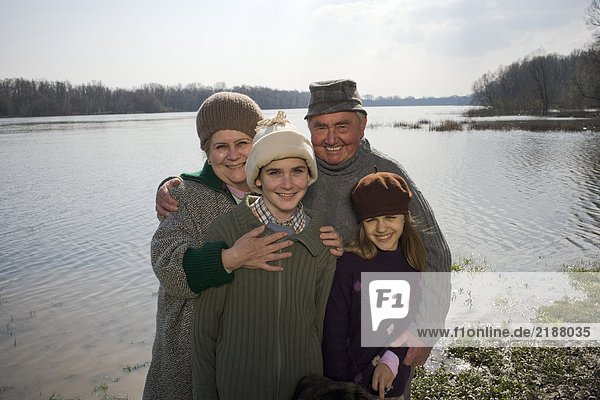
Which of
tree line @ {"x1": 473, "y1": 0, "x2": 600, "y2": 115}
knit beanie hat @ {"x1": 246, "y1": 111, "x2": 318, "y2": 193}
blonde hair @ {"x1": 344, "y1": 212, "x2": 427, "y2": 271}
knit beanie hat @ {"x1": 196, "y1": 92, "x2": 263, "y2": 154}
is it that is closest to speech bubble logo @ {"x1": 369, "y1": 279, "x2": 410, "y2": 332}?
blonde hair @ {"x1": 344, "y1": 212, "x2": 427, "y2": 271}

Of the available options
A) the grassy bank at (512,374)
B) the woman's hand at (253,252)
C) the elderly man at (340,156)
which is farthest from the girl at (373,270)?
the grassy bank at (512,374)

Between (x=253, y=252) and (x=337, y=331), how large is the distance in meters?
0.77

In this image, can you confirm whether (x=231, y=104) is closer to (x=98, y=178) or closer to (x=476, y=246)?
(x=476, y=246)

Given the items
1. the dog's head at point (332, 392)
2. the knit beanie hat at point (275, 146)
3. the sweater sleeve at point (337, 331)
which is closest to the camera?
the dog's head at point (332, 392)

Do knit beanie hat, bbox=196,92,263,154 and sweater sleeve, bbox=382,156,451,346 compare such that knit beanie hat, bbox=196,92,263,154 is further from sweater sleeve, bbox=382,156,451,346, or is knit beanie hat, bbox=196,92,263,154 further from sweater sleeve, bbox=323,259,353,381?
sweater sleeve, bbox=382,156,451,346

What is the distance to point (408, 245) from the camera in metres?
3.02

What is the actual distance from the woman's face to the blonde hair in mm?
835

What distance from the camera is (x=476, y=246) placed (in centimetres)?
1220

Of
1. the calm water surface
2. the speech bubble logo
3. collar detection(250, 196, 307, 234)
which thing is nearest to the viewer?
collar detection(250, 196, 307, 234)

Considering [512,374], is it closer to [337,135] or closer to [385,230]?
[385,230]

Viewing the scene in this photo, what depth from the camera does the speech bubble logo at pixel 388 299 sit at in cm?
288

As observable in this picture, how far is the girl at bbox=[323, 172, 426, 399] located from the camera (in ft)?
9.09

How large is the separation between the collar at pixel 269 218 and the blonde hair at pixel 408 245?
0.43 meters

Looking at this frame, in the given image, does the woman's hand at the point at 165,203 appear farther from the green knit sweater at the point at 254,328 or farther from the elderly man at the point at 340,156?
the elderly man at the point at 340,156
